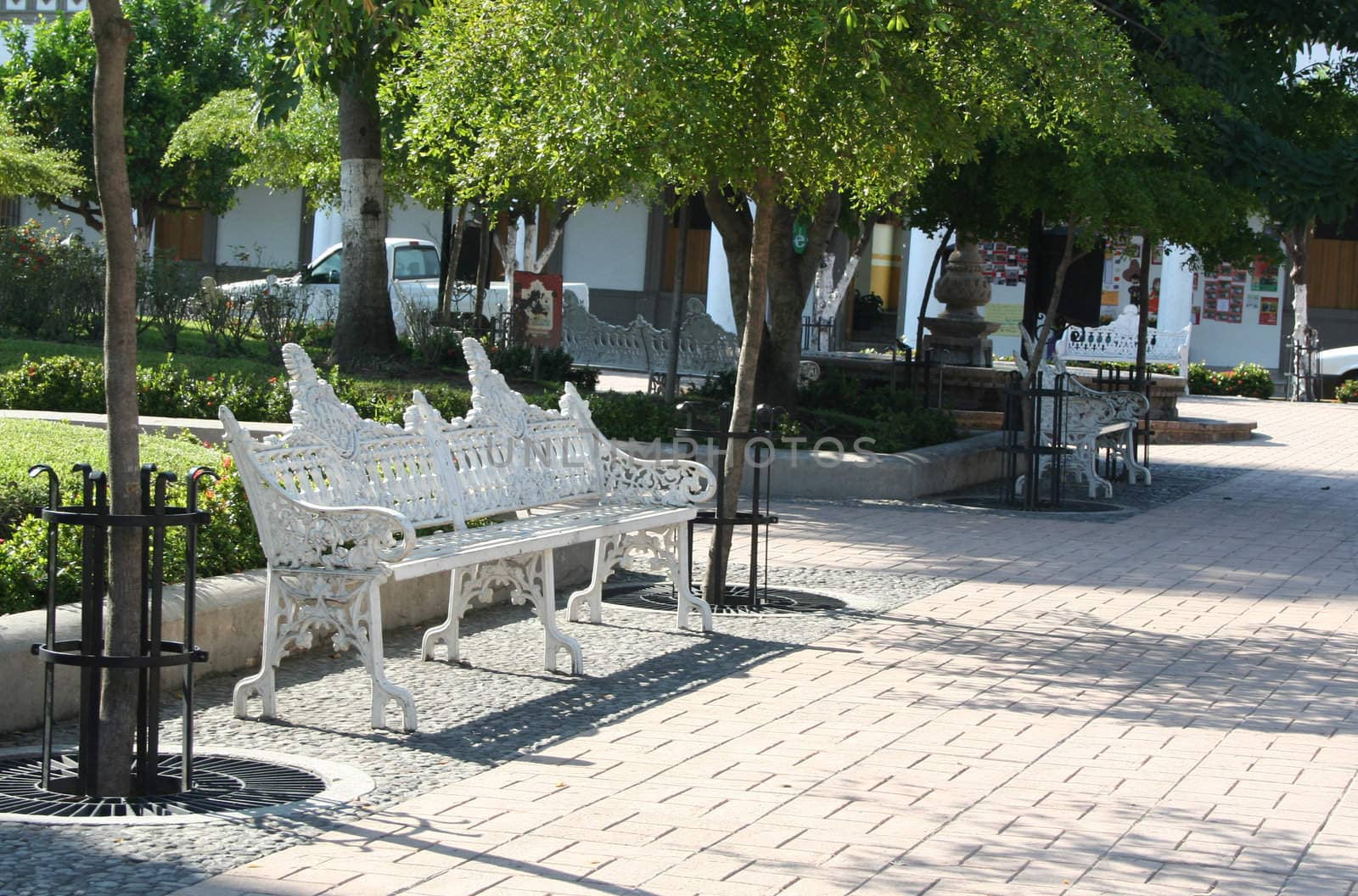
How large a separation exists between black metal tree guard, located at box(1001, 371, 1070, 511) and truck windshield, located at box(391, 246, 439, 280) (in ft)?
45.9

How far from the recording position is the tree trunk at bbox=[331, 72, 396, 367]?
51.4 feet

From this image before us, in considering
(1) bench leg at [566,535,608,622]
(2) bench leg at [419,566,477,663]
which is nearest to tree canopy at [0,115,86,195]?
(1) bench leg at [566,535,608,622]

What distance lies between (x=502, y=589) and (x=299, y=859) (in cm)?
Result: 405

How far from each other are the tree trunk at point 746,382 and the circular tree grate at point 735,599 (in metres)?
0.12

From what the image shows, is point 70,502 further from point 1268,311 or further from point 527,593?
point 1268,311

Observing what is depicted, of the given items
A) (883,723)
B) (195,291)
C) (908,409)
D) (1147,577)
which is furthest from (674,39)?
(195,291)

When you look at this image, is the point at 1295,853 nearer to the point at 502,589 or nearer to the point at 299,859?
the point at 299,859

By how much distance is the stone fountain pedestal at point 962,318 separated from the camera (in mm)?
19125

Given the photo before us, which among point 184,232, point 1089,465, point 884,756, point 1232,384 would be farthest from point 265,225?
point 884,756

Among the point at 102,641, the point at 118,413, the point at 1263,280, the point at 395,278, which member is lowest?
the point at 102,641

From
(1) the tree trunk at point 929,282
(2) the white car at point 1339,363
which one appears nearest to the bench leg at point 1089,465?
(1) the tree trunk at point 929,282

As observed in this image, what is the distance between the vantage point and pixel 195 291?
16.3 metres

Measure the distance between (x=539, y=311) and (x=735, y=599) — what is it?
8421 millimetres

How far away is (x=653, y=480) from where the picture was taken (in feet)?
26.3
